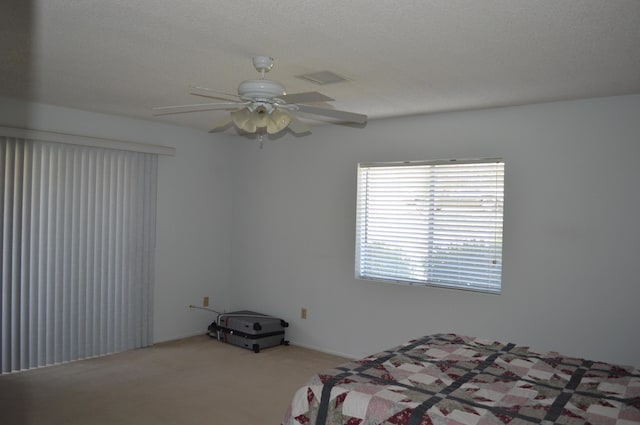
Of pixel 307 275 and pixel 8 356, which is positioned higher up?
pixel 307 275

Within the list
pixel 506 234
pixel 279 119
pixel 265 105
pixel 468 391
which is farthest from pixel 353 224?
pixel 468 391

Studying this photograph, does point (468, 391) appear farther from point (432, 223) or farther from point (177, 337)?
point (177, 337)

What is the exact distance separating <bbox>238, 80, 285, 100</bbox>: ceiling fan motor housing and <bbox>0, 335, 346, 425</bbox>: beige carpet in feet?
7.25

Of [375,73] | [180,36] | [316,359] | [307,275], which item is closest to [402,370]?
[375,73]

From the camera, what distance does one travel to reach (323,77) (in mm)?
3395

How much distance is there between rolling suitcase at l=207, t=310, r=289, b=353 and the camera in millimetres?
5270

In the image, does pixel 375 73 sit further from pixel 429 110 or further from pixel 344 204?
pixel 344 204

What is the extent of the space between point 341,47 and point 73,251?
11.1 ft

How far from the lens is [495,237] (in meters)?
4.28

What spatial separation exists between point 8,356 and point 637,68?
17.0 ft

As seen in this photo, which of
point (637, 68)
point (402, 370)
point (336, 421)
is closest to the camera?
point (336, 421)

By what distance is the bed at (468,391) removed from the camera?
2.14m

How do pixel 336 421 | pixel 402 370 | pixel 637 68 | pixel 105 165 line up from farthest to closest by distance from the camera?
pixel 105 165
pixel 637 68
pixel 402 370
pixel 336 421

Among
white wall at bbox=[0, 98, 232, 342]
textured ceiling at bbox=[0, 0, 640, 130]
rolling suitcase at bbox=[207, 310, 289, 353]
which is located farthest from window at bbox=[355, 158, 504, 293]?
white wall at bbox=[0, 98, 232, 342]
